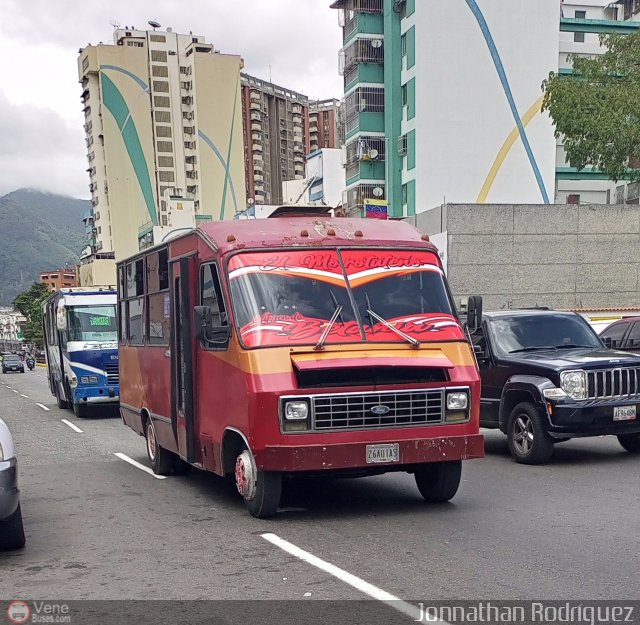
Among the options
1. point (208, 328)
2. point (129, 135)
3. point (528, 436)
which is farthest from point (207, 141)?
point (208, 328)

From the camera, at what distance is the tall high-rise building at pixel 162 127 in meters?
114

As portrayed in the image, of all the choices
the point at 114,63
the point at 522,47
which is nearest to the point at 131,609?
the point at 522,47

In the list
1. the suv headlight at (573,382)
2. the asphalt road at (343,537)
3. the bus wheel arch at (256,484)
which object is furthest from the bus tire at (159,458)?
the suv headlight at (573,382)

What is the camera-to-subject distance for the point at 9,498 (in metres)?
6.52

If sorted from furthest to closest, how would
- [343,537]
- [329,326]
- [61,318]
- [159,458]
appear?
[61,318], [159,458], [329,326], [343,537]

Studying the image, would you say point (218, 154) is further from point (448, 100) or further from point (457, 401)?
point (457, 401)

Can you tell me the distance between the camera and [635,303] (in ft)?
113

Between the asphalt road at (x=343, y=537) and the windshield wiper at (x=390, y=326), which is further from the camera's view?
the windshield wiper at (x=390, y=326)

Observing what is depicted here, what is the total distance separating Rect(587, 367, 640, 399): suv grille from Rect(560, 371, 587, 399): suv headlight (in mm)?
61

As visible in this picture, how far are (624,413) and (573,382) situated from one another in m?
0.72

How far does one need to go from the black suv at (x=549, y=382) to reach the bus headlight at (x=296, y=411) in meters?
2.87

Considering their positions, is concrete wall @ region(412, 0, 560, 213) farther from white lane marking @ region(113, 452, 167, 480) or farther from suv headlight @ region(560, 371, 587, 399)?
suv headlight @ region(560, 371, 587, 399)

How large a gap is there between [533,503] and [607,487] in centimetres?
125

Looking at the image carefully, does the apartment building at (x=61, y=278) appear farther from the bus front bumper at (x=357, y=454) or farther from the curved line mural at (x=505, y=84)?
the bus front bumper at (x=357, y=454)
